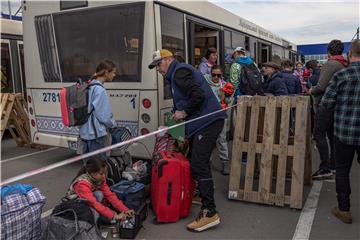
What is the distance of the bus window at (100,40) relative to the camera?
502 cm

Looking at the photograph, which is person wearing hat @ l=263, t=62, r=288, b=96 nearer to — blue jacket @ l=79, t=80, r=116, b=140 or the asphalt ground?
the asphalt ground

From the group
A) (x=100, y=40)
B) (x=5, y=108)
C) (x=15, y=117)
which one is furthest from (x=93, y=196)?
(x=15, y=117)

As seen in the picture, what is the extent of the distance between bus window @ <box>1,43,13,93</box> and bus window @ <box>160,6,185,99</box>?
4846mm

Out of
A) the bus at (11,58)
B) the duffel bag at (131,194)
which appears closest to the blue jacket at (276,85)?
the duffel bag at (131,194)

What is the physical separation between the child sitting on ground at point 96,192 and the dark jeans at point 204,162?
73cm

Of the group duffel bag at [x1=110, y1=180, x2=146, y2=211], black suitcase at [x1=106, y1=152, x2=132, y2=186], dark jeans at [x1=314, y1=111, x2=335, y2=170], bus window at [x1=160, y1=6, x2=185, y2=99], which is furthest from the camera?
bus window at [x1=160, y1=6, x2=185, y2=99]

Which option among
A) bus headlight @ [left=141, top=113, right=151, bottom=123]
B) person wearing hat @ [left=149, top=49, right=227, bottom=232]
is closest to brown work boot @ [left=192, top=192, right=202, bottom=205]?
person wearing hat @ [left=149, top=49, right=227, bottom=232]

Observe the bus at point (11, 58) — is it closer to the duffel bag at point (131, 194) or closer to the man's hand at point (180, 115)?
the duffel bag at point (131, 194)

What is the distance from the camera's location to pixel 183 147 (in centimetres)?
438

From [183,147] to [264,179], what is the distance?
1.00 m

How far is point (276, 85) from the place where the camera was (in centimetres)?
573

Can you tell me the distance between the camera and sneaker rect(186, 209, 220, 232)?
11.7ft

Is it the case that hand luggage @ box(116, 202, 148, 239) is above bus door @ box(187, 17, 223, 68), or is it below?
below

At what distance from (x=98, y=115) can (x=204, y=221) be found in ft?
5.19
